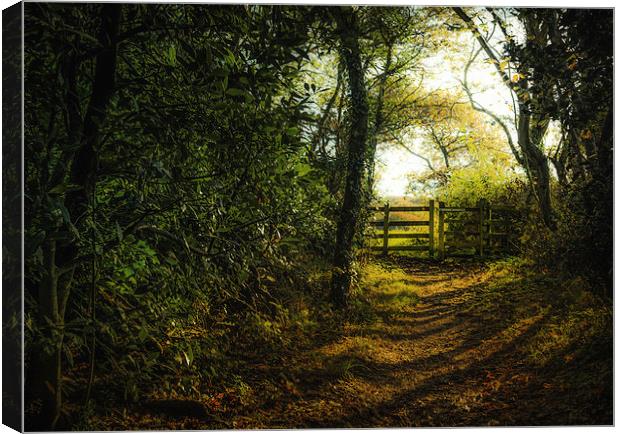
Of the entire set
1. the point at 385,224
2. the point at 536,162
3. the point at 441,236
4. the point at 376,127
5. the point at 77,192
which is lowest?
the point at 441,236

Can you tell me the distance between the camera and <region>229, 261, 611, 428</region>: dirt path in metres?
3.31

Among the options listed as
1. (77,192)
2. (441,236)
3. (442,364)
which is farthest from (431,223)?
(77,192)

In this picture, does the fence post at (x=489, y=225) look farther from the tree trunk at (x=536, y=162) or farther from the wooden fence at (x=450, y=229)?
the tree trunk at (x=536, y=162)

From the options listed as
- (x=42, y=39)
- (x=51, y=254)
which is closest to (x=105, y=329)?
(x=51, y=254)

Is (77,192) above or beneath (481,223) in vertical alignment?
above

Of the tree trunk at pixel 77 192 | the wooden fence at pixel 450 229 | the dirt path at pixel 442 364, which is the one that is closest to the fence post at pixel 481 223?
the wooden fence at pixel 450 229

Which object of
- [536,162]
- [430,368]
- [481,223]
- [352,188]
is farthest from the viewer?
[352,188]

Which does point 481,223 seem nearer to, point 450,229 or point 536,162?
point 450,229

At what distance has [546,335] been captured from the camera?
138 inches

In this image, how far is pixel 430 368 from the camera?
3.61 metres

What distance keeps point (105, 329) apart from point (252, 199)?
39.8 inches

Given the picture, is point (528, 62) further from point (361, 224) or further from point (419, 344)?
point (419, 344)

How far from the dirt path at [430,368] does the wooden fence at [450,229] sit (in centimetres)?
17

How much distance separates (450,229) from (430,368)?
1181 millimetres
